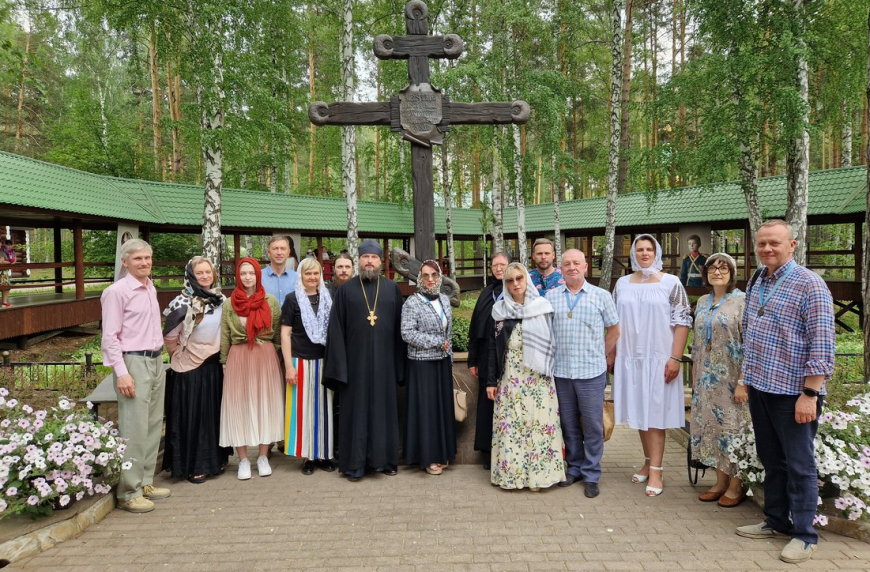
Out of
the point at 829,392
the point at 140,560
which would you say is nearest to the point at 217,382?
the point at 140,560

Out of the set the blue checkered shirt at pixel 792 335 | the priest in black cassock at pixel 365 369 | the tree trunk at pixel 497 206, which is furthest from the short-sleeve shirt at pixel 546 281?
the tree trunk at pixel 497 206

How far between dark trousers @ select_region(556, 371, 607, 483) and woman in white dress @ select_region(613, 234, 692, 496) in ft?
0.64

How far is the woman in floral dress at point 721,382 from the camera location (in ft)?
11.5

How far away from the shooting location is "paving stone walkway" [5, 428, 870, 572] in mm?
2846

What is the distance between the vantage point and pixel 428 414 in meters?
4.18

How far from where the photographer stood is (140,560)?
9.61ft

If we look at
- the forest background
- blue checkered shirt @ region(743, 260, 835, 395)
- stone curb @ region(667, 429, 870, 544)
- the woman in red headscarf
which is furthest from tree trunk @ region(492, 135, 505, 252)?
stone curb @ region(667, 429, 870, 544)

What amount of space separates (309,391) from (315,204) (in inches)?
590

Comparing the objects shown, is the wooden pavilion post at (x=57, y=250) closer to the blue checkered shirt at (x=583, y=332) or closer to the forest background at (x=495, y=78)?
the forest background at (x=495, y=78)

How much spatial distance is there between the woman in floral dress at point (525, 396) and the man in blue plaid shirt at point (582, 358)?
12cm

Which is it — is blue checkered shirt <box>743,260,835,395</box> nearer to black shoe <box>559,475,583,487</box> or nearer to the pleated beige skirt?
black shoe <box>559,475,583,487</box>

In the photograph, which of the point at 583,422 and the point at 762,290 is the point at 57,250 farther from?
the point at 762,290

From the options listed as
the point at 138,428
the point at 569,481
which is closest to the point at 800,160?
the point at 569,481

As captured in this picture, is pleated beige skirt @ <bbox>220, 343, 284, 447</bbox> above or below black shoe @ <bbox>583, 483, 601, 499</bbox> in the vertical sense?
above
